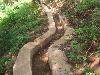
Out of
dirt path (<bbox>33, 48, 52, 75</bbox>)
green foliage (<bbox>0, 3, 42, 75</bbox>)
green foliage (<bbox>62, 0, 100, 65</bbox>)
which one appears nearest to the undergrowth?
green foliage (<bbox>62, 0, 100, 65</bbox>)

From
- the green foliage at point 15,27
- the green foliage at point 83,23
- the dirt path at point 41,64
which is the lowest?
the dirt path at point 41,64

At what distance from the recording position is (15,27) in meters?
11.4

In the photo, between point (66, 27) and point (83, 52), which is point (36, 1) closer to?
point (66, 27)

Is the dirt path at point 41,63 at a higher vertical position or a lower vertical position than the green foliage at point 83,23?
lower

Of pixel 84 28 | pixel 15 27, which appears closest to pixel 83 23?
pixel 84 28

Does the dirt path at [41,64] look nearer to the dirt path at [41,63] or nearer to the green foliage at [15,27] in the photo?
the dirt path at [41,63]

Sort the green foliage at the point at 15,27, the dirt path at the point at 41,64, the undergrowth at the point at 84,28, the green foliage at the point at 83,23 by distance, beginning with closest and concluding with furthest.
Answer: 1. the undergrowth at the point at 84,28
2. the green foliage at the point at 83,23
3. the dirt path at the point at 41,64
4. the green foliage at the point at 15,27

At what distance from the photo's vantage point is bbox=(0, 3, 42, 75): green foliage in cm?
916

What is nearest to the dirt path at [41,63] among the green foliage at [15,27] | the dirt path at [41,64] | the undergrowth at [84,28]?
the dirt path at [41,64]

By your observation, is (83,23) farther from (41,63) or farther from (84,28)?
(41,63)

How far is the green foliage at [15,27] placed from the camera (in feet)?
30.1

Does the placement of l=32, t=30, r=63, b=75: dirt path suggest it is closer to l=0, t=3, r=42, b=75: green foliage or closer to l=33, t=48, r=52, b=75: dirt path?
l=33, t=48, r=52, b=75: dirt path

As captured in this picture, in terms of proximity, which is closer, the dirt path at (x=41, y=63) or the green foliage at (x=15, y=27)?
the dirt path at (x=41, y=63)

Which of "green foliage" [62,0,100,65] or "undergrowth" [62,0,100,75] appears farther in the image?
"green foliage" [62,0,100,65]
